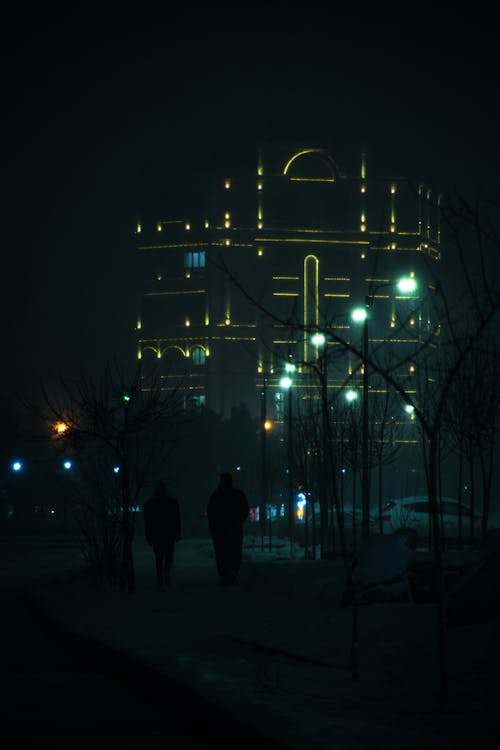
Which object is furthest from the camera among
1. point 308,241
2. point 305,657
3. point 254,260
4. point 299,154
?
point 299,154

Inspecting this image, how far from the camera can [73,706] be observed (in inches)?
371

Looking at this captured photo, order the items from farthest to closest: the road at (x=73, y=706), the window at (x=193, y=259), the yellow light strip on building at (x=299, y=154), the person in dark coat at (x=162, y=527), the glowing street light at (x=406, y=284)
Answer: the yellow light strip on building at (x=299, y=154) < the window at (x=193, y=259) < the glowing street light at (x=406, y=284) < the person in dark coat at (x=162, y=527) < the road at (x=73, y=706)

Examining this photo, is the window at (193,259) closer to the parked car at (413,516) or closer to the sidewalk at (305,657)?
the parked car at (413,516)

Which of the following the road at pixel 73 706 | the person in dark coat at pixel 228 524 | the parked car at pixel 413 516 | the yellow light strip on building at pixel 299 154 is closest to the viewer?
the road at pixel 73 706

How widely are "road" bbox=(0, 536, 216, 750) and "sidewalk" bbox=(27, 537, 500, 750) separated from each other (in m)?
0.27

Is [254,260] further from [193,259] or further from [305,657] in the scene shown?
[305,657]

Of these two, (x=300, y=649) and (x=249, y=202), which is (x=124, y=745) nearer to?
(x=300, y=649)

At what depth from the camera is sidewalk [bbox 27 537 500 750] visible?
24.4 feet

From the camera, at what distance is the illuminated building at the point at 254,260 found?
555 feet

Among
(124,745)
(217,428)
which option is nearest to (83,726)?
(124,745)

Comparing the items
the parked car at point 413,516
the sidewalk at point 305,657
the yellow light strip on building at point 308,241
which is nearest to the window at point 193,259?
the yellow light strip on building at point 308,241

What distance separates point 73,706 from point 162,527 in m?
12.8

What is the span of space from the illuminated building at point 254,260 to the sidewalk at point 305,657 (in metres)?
147

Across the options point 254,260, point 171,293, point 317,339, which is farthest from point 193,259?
point 317,339
